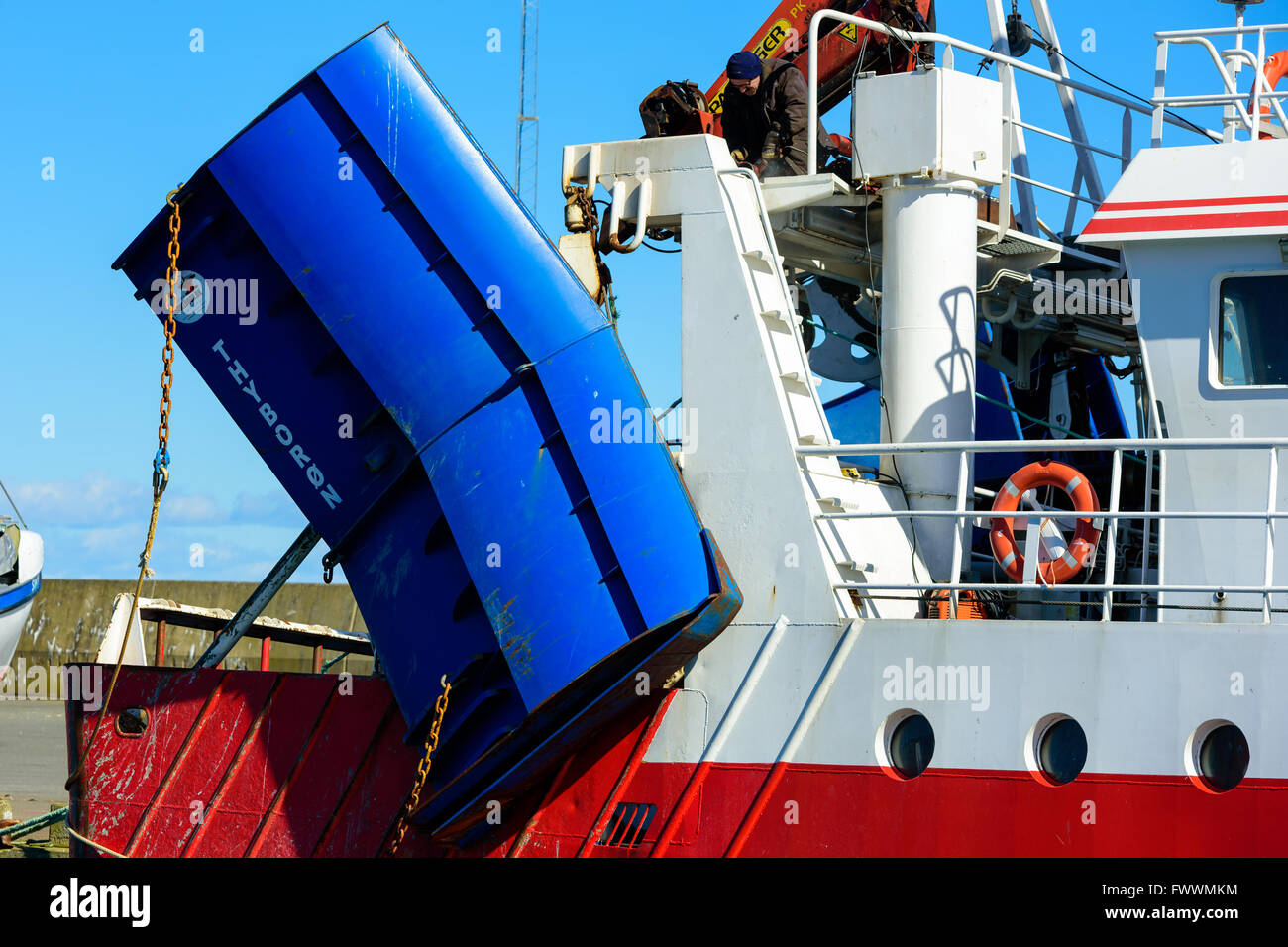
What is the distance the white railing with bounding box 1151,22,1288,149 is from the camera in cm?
917

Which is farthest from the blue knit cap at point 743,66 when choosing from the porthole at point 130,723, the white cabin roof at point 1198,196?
the porthole at point 130,723

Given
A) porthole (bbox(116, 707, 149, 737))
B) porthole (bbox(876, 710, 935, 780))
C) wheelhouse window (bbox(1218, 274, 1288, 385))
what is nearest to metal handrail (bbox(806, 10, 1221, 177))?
wheelhouse window (bbox(1218, 274, 1288, 385))

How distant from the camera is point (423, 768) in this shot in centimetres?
860

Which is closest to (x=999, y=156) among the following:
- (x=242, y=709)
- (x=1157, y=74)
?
(x=1157, y=74)

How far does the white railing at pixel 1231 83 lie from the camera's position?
30.1ft

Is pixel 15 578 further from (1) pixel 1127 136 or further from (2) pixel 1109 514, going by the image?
→ (2) pixel 1109 514

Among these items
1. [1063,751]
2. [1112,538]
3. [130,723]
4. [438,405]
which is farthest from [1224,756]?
[130,723]

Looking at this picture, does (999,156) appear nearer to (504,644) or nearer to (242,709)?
(504,644)

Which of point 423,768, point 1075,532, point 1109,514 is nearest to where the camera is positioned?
point 1109,514

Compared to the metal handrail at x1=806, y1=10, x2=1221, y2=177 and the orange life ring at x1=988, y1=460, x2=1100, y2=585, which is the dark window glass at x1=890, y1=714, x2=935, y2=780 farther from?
the metal handrail at x1=806, y1=10, x2=1221, y2=177

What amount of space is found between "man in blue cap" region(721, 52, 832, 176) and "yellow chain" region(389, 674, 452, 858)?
411 cm

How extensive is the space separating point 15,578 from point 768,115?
14931mm

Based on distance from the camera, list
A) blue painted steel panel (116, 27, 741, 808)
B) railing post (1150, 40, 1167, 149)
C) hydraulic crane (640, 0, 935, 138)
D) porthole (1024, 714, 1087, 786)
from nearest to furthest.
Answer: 1. porthole (1024, 714, 1087, 786)
2. blue painted steel panel (116, 27, 741, 808)
3. railing post (1150, 40, 1167, 149)
4. hydraulic crane (640, 0, 935, 138)

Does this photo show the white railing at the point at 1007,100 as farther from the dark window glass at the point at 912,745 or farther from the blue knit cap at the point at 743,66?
the dark window glass at the point at 912,745
